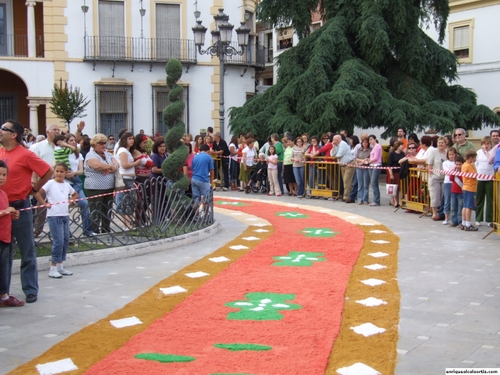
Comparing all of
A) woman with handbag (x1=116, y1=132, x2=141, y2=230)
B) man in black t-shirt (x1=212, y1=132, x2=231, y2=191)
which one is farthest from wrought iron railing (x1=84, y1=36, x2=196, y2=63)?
woman with handbag (x1=116, y1=132, x2=141, y2=230)

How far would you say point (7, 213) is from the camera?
6.89 m

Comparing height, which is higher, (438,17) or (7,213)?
(438,17)

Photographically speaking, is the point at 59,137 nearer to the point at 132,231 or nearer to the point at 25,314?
the point at 132,231

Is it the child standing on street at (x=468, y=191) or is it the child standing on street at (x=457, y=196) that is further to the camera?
the child standing on street at (x=457, y=196)

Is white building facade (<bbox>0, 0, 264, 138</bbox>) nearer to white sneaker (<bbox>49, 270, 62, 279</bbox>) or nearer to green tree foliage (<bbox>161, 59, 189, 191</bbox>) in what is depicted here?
green tree foliage (<bbox>161, 59, 189, 191</bbox>)

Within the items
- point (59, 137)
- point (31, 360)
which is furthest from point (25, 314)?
point (59, 137)

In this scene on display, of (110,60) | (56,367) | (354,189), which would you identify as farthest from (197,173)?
(110,60)

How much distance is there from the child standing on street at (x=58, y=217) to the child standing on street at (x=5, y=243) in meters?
1.23

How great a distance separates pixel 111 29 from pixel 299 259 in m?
21.9

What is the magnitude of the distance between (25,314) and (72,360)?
171 centimetres

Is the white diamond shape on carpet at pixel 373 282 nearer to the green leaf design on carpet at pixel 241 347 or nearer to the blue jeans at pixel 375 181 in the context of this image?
the green leaf design on carpet at pixel 241 347

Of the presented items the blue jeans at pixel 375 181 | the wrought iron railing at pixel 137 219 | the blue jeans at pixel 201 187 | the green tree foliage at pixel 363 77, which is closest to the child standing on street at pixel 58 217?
the wrought iron railing at pixel 137 219

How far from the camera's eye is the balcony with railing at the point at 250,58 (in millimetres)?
31050

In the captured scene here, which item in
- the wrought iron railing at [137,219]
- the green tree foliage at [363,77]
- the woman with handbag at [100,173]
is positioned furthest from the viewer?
the green tree foliage at [363,77]
